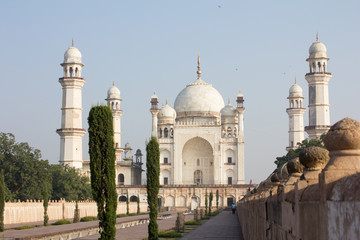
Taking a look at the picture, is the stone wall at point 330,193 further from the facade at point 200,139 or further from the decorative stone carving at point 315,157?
the facade at point 200,139

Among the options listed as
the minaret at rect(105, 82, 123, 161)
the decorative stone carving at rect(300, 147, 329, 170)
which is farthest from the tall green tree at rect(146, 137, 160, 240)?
the minaret at rect(105, 82, 123, 161)

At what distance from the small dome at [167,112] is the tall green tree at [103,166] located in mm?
49830

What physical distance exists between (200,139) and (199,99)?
5.51 m

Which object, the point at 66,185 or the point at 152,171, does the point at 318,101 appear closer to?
the point at 66,185

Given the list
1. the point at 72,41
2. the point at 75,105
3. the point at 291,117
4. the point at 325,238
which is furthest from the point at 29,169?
the point at 325,238

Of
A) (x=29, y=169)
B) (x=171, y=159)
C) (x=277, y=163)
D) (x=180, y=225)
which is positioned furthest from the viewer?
(x=171, y=159)

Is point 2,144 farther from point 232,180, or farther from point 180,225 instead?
point 232,180

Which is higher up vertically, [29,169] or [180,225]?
[29,169]

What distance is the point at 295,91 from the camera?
6006cm

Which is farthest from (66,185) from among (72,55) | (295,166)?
(295,166)

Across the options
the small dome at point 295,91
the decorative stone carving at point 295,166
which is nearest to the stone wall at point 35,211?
the decorative stone carving at point 295,166

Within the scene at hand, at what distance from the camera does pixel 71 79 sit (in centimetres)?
5197

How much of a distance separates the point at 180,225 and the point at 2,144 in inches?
767

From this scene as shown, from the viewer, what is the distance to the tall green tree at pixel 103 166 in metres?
11.0
